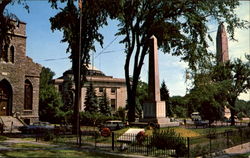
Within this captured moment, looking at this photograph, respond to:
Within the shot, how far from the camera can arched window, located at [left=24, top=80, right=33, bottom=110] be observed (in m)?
41.5

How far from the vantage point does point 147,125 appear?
2392cm

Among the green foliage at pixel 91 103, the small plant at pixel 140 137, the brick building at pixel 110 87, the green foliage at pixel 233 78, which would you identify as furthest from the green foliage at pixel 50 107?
the small plant at pixel 140 137

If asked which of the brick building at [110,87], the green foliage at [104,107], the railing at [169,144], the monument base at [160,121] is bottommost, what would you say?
the railing at [169,144]

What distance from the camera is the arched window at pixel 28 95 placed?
136 ft

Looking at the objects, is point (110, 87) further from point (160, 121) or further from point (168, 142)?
point (168, 142)

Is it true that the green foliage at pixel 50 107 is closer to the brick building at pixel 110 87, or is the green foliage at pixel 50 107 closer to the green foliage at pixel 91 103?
the green foliage at pixel 91 103

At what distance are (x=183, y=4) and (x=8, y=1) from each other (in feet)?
59.1

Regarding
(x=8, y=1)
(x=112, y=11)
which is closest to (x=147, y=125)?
(x=112, y=11)

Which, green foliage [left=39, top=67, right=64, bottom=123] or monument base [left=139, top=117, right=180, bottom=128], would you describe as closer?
monument base [left=139, top=117, right=180, bottom=128]

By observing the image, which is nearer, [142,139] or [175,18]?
[142,139]

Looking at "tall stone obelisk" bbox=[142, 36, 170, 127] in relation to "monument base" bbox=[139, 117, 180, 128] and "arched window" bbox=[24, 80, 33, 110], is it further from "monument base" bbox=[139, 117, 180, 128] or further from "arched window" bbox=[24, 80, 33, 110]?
"arched window" bbox=[24, 80, 33, 110]

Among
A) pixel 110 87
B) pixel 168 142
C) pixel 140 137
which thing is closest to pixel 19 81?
pixel 140 137

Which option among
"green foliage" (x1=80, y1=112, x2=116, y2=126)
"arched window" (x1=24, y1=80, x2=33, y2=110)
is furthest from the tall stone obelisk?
"green foliage" (x1=80, y1=112, x2=116, y2=126)

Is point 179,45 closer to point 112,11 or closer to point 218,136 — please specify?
point 112,11
